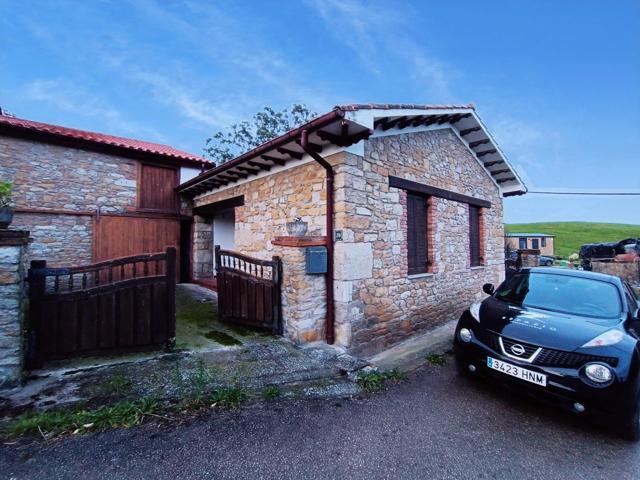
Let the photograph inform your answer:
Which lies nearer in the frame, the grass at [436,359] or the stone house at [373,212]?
the grass at [436,359]

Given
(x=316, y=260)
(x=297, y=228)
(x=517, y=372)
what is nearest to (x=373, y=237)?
(x=316, y=260)

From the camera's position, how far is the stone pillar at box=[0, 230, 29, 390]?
276cm

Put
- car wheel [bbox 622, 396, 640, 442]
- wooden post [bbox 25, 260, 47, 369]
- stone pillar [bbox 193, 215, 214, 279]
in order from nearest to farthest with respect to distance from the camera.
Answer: car wheel [bbox 622, 396, 640, 442] < wooden post [bbox 25, 260, 47, 369] < stone pillar [bbox 193, 215, 214, 279]

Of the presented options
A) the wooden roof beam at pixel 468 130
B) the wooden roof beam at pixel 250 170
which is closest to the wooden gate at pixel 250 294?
the wooden roof beam at pixel 250 170

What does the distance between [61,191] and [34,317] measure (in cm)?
600

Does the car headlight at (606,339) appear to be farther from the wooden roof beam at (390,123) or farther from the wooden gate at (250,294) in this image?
the wooden roof beam at (390,123)

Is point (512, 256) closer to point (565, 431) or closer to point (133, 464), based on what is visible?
point (565, 431)

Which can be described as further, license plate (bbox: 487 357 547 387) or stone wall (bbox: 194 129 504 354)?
stone wall (bbox: 194 129 504 354)

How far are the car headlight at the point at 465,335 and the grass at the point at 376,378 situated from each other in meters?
0.92

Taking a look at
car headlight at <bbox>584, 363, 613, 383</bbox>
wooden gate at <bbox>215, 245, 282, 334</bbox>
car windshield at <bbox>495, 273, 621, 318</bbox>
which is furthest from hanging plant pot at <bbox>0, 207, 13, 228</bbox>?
car windshield at <bbox>495, 273, 621, 318</bbox>

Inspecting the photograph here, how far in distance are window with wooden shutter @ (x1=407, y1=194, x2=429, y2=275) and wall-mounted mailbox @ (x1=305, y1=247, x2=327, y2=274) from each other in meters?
2.24

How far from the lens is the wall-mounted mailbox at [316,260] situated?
172 inches

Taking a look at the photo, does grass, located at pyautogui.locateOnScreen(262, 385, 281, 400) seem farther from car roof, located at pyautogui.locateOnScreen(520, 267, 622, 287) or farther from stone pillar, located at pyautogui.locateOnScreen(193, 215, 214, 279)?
stone pillar, located at pyautogui.locateOnScreen(193, 215, 214, 279)

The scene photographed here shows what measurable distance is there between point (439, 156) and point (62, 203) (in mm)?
9745
